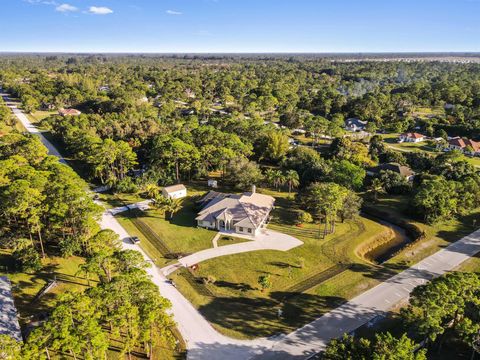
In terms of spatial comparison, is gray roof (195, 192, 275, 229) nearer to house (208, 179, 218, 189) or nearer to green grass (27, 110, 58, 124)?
house (208, 179, 218, 189)

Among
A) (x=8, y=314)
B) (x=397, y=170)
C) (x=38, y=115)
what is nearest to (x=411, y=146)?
(x=397, y=170)

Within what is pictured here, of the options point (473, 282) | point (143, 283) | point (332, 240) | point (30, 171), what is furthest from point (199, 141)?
point (473, 282)

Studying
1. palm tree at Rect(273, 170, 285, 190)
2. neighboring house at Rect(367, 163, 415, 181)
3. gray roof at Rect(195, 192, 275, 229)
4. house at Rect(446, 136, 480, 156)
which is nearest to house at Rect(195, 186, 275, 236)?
gray roof at Rect(195, 192, 275, 229)

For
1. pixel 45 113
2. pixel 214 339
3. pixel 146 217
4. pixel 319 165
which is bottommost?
pixel 214 339

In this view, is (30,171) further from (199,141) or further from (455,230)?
(455,230)

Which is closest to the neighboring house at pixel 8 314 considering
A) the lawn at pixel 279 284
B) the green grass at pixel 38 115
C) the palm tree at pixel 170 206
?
the lawn at pixel 279 284

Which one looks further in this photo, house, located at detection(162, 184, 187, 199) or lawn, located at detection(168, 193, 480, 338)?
house, located at detection(162, 184, 187, 199)

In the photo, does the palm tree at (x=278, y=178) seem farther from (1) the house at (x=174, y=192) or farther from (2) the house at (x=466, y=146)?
(2) the house at (x=466, y=146)
